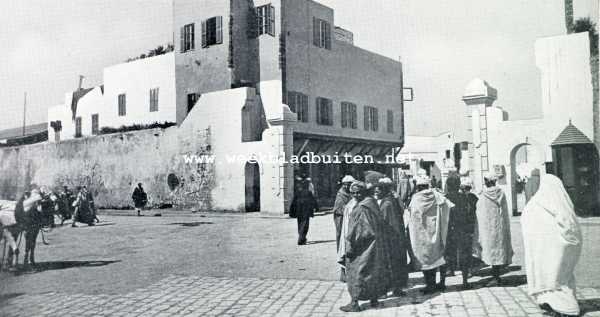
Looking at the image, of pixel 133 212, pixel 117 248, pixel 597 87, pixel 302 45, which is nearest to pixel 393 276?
pixel 597 87

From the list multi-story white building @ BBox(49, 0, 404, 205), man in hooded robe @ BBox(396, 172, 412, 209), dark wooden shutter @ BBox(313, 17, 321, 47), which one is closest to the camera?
multi-story white building @ BBox(49, 0, 404, 205)

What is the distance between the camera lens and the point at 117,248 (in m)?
8.62

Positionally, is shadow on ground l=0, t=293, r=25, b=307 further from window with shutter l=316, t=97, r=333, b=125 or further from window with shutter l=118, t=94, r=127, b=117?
window with shutter l=118, t=94, r=127, b=117

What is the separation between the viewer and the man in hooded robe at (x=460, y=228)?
231 inches

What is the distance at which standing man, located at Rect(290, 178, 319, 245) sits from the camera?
9.20 m

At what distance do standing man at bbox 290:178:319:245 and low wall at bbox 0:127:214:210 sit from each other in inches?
172

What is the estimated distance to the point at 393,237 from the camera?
5688 millimetres

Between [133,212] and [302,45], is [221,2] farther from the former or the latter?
[133,212]

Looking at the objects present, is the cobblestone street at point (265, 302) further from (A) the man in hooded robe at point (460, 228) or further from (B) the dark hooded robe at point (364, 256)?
(A) the man in hooded robe at point (460, 228)

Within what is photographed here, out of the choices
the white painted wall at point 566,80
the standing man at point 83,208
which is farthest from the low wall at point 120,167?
the white painted wall at point 566,80

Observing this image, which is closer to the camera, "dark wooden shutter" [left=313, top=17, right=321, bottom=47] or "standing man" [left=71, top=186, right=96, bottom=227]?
"standing man" [left=71, top=186, right=96, bottom=227]

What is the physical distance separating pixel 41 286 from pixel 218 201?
9.28 m

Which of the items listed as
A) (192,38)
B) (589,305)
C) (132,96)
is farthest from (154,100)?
(589,305)

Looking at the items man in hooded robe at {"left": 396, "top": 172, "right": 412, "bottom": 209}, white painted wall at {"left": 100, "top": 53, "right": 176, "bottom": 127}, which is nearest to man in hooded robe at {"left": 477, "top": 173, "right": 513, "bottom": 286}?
man in hooded robe at {"left": 396, "top": 172, "right": 412, "bottom": 209}
